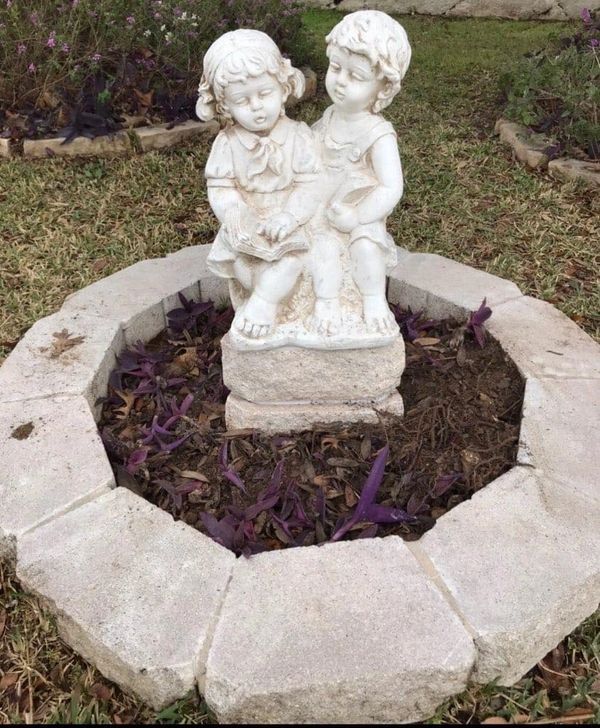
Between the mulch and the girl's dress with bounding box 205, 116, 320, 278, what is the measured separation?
724 millimetres

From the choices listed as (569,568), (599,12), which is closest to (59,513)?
(569,568)

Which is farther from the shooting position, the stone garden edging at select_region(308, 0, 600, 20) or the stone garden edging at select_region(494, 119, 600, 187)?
the stone garden edging at select_region(308, 0, 600, 20)

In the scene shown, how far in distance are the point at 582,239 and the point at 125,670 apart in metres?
3.28

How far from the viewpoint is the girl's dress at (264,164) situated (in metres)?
2.13

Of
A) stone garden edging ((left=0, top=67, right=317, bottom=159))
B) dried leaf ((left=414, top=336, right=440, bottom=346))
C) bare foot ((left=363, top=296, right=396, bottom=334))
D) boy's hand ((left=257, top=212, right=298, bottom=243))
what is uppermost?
boy's hand ((left=257, top=212, right=298, bottom=243))

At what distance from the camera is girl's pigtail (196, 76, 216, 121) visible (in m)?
2.03

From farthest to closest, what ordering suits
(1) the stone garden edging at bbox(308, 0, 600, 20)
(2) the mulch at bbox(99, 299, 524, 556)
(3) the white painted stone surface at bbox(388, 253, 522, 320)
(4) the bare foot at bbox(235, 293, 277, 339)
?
(1) the stone garden edging at bbox(308, 0, 600, 20)
(3) the white painted stone surface at bbox(388, 253, 522, 320)
(4) the bare foot at bbox(235, 293, 277, 339)
(2) the mulch at bbox(99, 299, 524, 556)

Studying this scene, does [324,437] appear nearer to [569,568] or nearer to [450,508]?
[450,508]

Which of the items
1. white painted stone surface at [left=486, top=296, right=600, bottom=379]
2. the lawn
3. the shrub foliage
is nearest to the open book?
white painted stone surface at [left=486, top=296, right=600, bottom=379]

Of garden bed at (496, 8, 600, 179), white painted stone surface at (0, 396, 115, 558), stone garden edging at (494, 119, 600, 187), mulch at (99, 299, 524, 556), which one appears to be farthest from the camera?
garden bed at (496, 8, 600, 179)

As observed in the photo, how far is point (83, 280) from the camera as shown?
3633 millimetres

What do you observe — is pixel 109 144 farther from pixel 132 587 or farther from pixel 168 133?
pixel 132 587

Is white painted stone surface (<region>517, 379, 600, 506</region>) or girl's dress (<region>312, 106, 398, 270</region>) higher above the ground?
girl's dress (<region>312, 106, 398, 270</region>)

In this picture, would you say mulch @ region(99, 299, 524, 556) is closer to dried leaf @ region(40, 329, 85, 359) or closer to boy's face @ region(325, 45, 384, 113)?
dried leaf @ region(40, 329, 85, 359)
